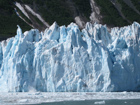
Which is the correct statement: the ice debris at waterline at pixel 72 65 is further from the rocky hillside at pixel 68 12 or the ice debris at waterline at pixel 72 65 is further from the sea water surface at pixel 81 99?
the rocky hillside at pixel 68 12

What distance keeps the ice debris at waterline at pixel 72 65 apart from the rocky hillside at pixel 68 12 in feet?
153

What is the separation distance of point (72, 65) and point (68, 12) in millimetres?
61046

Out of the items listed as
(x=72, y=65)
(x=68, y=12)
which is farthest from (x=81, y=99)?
(x=68, y=12)

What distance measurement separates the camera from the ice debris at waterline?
2291 centimetres

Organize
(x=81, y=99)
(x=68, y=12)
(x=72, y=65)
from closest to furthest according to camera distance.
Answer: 1. (x=81, y=99)
2. (x=72, y=65)
3. (x=68, y=12)

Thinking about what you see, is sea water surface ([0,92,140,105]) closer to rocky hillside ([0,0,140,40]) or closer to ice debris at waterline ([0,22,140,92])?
ice debris at waterline ([0,22,140,92])

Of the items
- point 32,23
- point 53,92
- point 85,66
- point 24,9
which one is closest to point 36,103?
point 53,92

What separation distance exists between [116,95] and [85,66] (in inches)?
145

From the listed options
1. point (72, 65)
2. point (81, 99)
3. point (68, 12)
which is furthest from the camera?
point (68, 12)

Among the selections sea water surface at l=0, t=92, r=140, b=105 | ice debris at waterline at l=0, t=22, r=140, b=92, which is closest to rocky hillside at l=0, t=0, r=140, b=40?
ice debris at waterline at l=0, t=22, r=140, b=92

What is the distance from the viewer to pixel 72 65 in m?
23.4

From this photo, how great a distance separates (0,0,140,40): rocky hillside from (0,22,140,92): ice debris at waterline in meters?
46.5

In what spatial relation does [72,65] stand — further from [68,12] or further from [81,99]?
[68,12]

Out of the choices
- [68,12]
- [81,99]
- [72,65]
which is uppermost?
[68,12]
